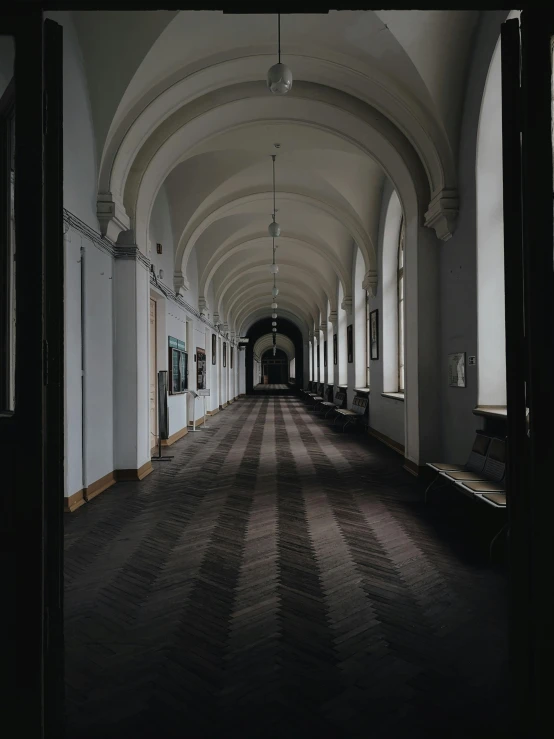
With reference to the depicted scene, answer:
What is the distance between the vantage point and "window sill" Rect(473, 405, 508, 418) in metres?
4.89

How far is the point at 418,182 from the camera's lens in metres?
6.91

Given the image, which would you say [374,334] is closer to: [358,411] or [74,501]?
[358,411]

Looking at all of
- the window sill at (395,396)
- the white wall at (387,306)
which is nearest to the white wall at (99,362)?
the window sill at (395,396)

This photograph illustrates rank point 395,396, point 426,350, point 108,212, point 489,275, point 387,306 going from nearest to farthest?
1. point 489,275
2. point 108,212
3. point 426,350
4. point 395,396
5. point 387,306

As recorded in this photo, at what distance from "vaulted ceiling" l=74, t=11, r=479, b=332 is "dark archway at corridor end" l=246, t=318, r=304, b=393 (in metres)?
26.1

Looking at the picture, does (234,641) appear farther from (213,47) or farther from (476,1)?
(213,47)

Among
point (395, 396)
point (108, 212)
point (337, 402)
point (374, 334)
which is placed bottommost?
point (337, 402)

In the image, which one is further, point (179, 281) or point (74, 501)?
point (179, 281)

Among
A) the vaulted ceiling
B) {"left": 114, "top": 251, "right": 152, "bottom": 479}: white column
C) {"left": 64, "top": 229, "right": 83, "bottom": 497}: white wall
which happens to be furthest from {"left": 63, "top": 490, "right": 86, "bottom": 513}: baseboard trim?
the vaulted ceiling

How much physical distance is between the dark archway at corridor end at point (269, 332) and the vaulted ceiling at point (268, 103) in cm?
2605

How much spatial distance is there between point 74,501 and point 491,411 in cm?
444

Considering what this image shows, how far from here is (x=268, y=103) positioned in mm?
7254

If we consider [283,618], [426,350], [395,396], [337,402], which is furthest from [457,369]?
[337,402]

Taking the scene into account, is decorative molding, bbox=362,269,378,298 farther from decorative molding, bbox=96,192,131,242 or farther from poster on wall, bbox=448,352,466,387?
decorative molding, bbox=96,192,131,242
